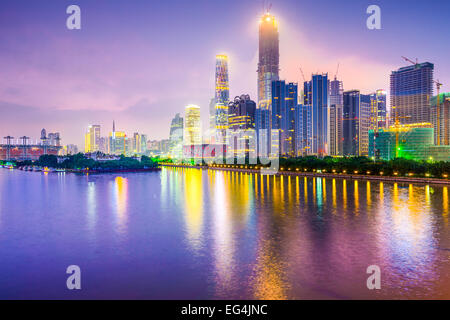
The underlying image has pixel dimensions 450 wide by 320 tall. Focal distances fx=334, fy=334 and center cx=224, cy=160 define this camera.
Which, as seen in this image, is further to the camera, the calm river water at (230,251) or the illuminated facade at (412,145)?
the illuminated facade at (412,145)

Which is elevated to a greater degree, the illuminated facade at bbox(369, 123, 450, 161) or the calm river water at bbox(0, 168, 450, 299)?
the illuminated facade at bbox(369, 123, 450, 161)

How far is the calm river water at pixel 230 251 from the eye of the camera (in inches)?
504

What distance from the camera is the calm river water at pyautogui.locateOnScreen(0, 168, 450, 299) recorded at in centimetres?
1279

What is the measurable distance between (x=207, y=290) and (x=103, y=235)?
1167cm

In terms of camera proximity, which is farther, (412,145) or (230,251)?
(412,145)

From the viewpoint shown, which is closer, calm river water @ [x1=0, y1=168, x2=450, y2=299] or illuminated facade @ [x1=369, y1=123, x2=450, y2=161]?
calm river water @ [x1=0, y1=168, x2=450, y2=299]

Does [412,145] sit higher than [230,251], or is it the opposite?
[412,145]

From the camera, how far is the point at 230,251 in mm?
17594

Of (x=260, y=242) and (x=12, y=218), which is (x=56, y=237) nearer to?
(x=12, y=218)

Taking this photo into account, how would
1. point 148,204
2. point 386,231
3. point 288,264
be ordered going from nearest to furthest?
point 288,264, point 386,231, point 148,204

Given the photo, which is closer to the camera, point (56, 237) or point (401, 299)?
point (401, 299)

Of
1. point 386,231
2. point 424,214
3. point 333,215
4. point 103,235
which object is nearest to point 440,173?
point 424,214

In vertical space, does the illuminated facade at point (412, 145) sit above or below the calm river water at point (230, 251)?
above

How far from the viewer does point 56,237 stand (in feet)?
Answer: 71.3
